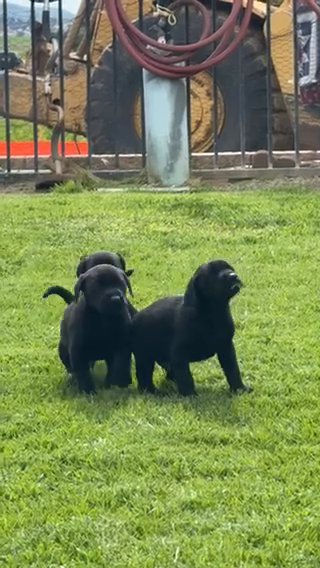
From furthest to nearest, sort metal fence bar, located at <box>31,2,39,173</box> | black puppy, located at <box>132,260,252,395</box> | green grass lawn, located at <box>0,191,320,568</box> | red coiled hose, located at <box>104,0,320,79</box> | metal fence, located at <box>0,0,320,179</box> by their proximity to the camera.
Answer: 1. metal fence, located at <box>0,0,320,179</box>
2. metal fence bar, located at <box>31,2,39,173</box>
3. red coiled hose, located at <box>104,0,320,79</box>
4. black puppy, located at <box>132,260,252,395</box>
5. green grass lawn, located at <box>0,191,320,568</box>

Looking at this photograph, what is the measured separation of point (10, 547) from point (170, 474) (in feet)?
2.37

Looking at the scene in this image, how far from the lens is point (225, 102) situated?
12820 mm

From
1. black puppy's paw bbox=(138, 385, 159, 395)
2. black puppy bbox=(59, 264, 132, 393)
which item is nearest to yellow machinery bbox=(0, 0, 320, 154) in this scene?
black puppy bbox=(59, 264, 132, 393)

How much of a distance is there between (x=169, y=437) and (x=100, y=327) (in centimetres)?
90

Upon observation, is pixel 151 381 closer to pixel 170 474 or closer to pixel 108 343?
pixel 108 343

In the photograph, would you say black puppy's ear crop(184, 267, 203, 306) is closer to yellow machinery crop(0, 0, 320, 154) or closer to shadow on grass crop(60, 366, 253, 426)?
shadow on grass crop(60, 366, 253, 426)

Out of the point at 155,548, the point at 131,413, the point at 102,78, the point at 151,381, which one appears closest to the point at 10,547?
the point at 155,548

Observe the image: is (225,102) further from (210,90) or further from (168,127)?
(168,127)

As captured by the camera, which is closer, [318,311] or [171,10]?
[318,311]

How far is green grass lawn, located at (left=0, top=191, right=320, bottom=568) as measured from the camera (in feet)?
12.1

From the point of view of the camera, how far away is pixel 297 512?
12.6ft

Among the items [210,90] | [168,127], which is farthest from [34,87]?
[210,90]

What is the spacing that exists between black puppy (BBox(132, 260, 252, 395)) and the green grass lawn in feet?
0.43

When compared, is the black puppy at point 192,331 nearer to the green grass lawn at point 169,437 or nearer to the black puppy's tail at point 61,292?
the green grass lawn at point 169,437
